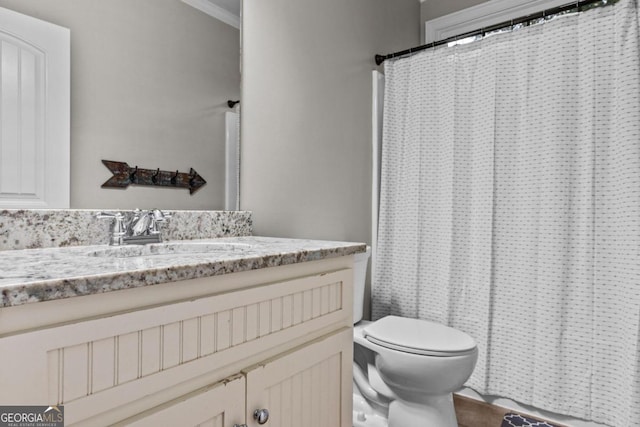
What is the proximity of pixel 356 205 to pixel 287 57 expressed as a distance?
83 cm

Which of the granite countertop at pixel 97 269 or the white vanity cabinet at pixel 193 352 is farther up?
the granite countertop at pixel 97 269

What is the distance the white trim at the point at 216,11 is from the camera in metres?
1.38

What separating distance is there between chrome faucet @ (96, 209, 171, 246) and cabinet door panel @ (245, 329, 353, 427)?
0.57m

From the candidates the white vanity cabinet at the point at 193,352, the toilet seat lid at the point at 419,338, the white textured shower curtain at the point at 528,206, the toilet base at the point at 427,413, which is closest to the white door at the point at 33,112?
the white vanity cabinet at the point at 193,352

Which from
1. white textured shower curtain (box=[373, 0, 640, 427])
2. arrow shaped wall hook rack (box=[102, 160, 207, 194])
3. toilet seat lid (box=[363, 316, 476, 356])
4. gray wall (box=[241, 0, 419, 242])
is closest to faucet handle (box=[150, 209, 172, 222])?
arrow shaped wall hook rack (box=[102, 160, 207, 194])

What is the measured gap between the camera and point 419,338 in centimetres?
155

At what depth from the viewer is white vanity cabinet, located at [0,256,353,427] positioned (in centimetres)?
53

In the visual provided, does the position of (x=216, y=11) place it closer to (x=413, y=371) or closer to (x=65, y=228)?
(x=65, y=228)

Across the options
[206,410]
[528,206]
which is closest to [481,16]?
[528,206]

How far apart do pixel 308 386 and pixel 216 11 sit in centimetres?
133

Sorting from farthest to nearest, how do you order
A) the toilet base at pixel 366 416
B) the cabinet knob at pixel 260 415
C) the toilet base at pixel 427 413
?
the toilet base at pixel 366 416 → the toilet base at pixel 427 413 → the cabinet knob at pixel 260 415

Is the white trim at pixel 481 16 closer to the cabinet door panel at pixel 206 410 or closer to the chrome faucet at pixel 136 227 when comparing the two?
the chrome faucet at pixel 136 227

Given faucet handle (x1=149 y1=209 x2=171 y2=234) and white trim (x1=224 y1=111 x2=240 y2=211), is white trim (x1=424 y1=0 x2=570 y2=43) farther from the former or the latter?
faucet handle (x1=149 y1=209 x2=171 y2=234)

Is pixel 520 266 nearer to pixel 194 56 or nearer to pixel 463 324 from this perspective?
pixel 463 324
